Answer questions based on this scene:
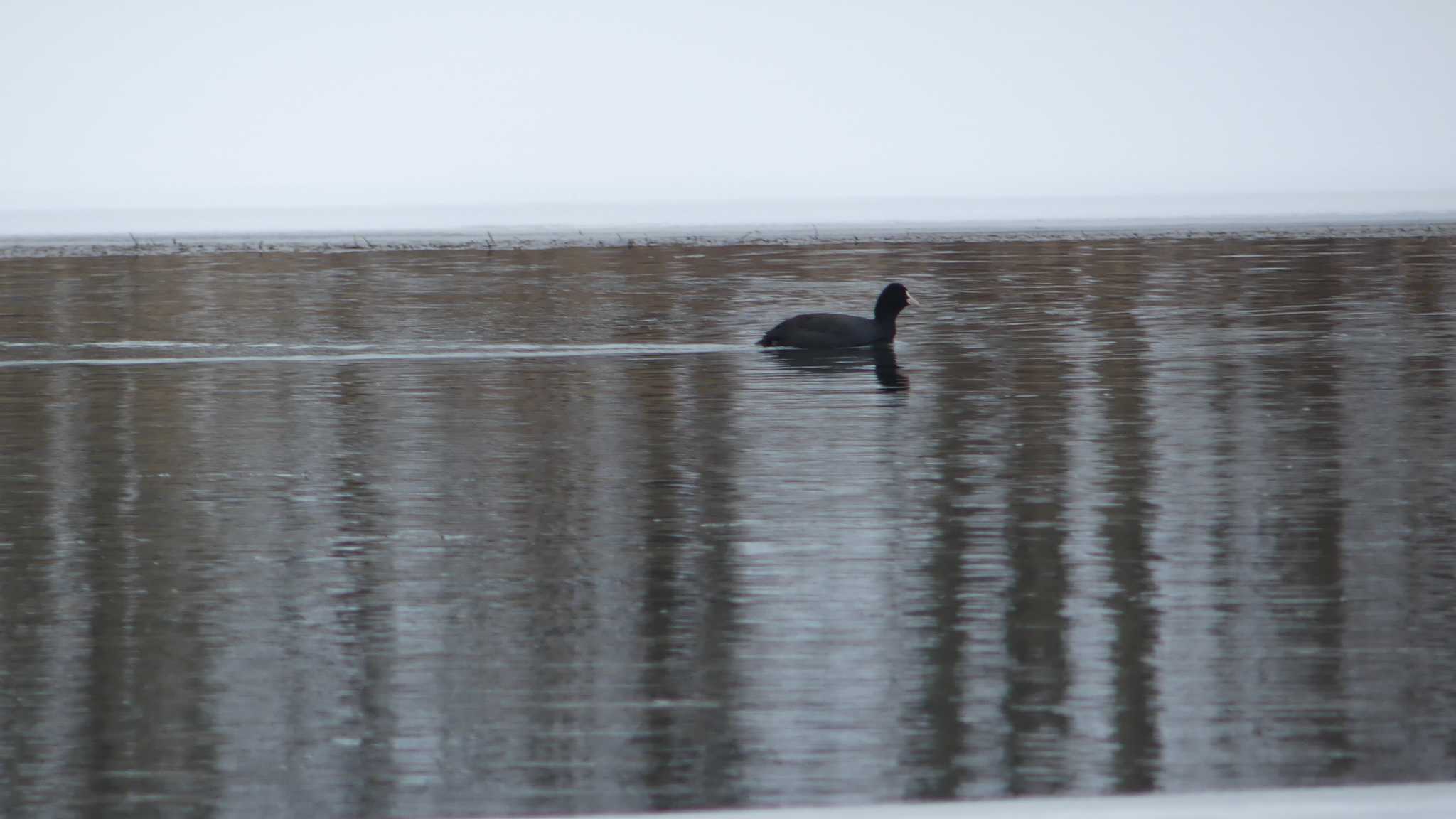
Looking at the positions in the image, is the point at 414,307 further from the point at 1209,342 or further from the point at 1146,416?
the point at 1146,416

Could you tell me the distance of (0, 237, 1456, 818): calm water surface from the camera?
23.1ft

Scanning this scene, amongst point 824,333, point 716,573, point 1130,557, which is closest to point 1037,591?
point 1130,557

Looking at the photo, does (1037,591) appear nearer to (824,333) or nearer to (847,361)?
(847,361)

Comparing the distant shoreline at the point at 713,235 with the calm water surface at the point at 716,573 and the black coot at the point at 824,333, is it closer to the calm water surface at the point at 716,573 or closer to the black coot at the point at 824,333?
the black coot at the point at 824,333

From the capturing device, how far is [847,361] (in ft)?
66.7

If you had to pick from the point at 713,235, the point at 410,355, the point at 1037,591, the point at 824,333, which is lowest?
the point at 1037,591

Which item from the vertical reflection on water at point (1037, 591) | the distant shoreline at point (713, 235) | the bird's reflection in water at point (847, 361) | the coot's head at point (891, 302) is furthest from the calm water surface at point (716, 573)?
the distant shoreline at point (713, 235)

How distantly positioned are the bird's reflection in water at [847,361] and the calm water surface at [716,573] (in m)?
0.14

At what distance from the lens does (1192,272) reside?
33.3 metres

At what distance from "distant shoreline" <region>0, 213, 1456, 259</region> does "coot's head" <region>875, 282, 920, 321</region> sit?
74.7 ft

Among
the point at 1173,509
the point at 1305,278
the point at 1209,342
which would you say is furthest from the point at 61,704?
the point at 1305,278

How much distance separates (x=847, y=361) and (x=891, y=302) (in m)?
1.45

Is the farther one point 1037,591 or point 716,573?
point 716,573

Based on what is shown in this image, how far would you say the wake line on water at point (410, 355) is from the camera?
20.3m
